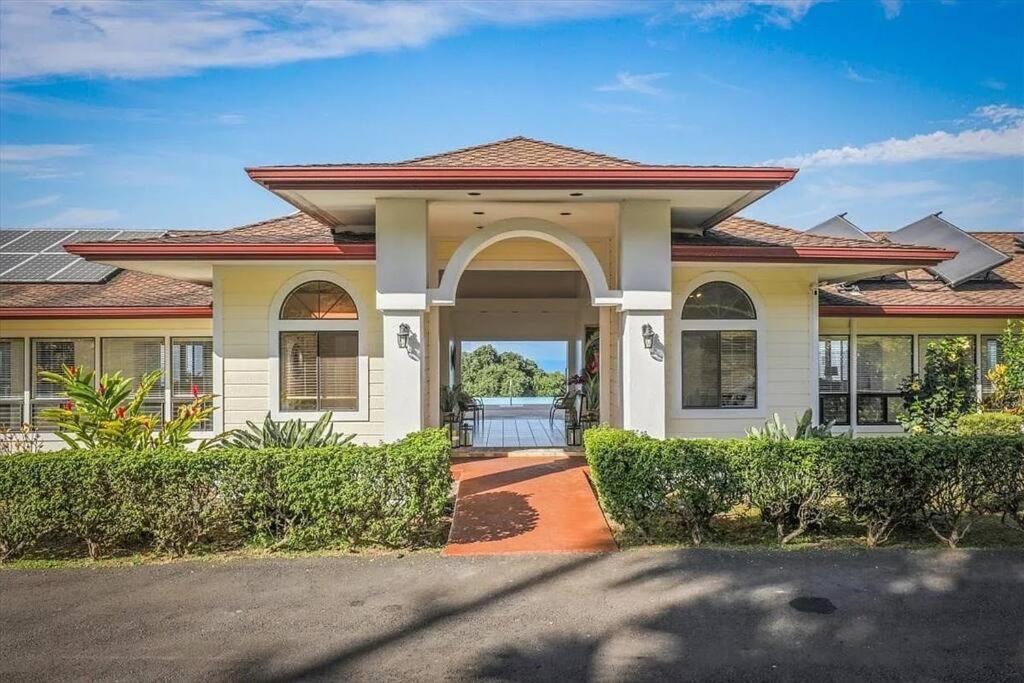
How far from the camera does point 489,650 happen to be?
15.4ft

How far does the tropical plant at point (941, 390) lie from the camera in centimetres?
1204

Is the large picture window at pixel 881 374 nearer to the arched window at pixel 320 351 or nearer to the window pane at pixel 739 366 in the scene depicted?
the window pane at pixel 739 366

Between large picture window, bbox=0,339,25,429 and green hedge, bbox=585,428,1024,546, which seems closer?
green hedge, bbox=585,428,1024,546

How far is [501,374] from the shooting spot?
28.4 metres

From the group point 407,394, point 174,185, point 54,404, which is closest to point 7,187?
point 174,185

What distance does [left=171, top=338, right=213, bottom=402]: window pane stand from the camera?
13.0 m

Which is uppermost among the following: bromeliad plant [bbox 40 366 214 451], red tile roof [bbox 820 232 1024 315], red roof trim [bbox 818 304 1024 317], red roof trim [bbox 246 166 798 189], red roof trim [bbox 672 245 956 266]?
red roof trim [bbox 246 166 798 189]

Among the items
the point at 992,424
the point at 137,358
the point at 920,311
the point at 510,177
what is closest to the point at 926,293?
the point at 920,311

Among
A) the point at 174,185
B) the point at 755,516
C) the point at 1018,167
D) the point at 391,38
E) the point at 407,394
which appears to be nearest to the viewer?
the point at 755,516

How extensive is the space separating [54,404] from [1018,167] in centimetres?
2300

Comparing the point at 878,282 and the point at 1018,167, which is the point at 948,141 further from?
the point at 878,282

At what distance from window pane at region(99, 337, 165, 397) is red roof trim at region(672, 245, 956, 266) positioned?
9.32 meters

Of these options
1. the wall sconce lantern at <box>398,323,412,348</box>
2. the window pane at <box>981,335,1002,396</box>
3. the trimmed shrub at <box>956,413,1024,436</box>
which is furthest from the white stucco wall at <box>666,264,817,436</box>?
the window pane at <box>981,335,1002,396</box>

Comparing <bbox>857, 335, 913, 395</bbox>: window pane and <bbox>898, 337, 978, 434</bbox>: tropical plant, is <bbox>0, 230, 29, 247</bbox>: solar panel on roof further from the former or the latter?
<bbox>898, 337, 978, 434</bbox>: tropical plant
